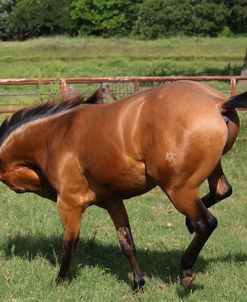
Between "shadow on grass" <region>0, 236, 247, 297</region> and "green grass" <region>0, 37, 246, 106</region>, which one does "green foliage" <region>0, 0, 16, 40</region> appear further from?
"shadow on grass" <region>0, 236, 247, 297</region>

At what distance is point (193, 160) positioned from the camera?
4.31 m

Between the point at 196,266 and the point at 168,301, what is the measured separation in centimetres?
88

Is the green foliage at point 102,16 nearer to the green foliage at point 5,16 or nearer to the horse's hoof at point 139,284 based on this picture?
the green foliage at point 5,16

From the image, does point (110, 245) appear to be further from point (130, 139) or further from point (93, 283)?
point (130, 139)

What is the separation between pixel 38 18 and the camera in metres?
71.6

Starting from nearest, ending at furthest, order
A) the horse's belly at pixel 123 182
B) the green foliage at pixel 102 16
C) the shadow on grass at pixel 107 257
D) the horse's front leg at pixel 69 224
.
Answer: the horse's belly at pixel 123 182 < the horse's front leg at pixel 69 224 < the shadow on grass at pixel 107 257 < the green foliage at pixel 102 16

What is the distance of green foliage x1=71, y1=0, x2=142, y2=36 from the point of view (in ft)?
243

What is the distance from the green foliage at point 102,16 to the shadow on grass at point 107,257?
6858 cm

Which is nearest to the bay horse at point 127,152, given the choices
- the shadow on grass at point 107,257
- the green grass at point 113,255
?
the green grass at point 113,255

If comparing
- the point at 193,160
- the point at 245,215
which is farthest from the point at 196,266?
the point at 245,215

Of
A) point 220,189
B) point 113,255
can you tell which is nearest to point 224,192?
point 220,189

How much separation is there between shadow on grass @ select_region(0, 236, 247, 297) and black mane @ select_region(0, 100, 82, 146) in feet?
3.77

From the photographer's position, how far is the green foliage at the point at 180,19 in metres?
57.7

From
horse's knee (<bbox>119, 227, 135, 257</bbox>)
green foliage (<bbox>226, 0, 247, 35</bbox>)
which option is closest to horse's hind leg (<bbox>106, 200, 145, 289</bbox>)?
horse's knee (<bbox>119, 227, 135, 257</bbox>)
